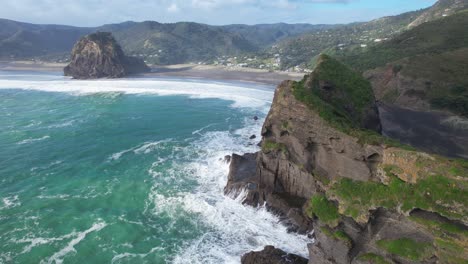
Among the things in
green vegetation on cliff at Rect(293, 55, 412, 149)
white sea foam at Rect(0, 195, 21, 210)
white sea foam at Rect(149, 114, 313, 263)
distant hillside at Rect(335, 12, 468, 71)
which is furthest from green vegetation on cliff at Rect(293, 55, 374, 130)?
distant hillside at Rect(335, 12, 468, 71)

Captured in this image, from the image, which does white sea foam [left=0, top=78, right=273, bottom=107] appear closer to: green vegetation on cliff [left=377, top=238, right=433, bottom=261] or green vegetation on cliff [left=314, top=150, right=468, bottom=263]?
green vegetation on cliff [left=314, top=150, right=468, bottom=263]

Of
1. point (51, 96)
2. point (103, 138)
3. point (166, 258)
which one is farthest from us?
point (51, 96)

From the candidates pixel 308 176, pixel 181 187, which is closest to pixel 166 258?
pixel 181 187

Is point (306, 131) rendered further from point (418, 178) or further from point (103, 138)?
point (103, 138)

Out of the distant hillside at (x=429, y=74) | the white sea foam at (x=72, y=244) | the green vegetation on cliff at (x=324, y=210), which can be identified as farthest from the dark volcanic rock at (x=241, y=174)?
the distant hillside at (x=429, y=74)

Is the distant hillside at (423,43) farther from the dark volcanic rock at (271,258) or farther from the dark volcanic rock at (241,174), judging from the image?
the dark volcanic rock at (271,258)

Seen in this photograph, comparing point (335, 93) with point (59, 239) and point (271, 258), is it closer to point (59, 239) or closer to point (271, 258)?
point (271, 258)
